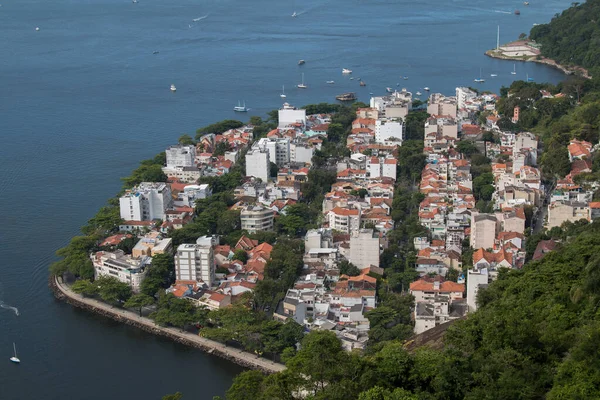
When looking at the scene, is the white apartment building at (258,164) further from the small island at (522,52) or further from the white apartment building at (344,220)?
the small island at (522,52)

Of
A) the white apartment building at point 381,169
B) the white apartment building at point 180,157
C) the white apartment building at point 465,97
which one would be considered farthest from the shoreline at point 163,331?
the white apartment building at point 465,97

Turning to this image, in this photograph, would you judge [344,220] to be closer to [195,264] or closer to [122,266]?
[195,264]

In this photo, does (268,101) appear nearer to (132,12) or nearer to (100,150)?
(100,150)

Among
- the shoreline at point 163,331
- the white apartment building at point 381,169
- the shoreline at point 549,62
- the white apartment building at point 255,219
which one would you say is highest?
the shoreline at point 549,62

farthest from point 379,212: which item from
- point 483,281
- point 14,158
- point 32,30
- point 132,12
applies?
point 132,12

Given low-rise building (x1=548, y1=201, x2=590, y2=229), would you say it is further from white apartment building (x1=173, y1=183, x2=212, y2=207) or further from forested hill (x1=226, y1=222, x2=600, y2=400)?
white apartment building (x1=173, y1=183, x2=212, y2=207)

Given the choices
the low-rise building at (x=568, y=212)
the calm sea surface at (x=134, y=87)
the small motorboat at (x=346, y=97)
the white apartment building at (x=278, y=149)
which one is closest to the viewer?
the calm sea surface at (x=134, y=87)

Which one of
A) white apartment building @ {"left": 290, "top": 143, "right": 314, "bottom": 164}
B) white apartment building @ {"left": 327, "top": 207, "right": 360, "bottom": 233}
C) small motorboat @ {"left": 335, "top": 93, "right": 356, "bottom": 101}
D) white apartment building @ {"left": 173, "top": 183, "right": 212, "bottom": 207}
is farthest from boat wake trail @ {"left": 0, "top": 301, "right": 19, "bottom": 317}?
small motorboat @ {"left": 335, "top": 93, "right": 356, "bottom": 101}
